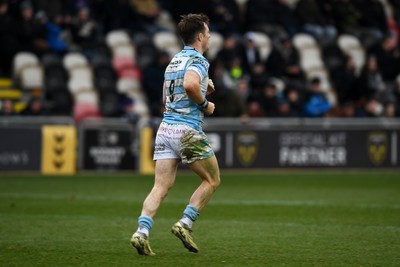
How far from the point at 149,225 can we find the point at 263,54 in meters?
19.7

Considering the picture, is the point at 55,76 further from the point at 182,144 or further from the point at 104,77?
the point at 182,144

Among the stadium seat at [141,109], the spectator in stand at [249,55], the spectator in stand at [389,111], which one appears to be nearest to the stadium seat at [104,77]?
the stadium seat at [141,109]

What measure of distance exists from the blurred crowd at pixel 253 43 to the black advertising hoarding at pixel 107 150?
144 centimetres

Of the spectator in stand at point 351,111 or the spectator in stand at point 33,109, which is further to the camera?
the spectator in stand at point 351,111

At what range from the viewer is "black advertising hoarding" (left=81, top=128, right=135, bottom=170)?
22375 millimetres

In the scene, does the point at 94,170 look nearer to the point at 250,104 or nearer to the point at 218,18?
the point at 250,104

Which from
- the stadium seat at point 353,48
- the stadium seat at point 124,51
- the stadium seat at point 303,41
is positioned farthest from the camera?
the stadium seat at point 353,48

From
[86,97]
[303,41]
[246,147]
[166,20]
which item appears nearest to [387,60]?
[303,41]

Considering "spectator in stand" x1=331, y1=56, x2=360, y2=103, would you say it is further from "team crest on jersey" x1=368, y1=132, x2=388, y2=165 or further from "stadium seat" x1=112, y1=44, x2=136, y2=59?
"stadium seat" x1=112, y1=44, x2=136, y2=59

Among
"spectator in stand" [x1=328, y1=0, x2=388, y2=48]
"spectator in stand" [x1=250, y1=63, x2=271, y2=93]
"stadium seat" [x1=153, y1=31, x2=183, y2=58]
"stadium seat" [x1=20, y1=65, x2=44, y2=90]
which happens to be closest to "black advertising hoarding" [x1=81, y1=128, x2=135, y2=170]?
"stadium seat" [x1=20, y1=65, x2=44, y2=90]

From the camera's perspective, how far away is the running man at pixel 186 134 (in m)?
9.31

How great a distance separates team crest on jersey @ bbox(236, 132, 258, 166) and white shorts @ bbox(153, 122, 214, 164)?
45.4 ft

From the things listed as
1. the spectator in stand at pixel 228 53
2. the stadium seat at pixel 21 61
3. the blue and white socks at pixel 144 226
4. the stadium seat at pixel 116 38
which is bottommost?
the blue and white socks at pixel 144 226

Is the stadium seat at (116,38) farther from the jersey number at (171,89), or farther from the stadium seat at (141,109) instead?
the jersey number at (171,89)
